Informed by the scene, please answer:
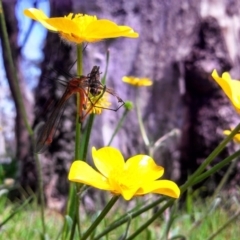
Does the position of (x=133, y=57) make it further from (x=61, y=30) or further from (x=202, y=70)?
(x=61, y=30)

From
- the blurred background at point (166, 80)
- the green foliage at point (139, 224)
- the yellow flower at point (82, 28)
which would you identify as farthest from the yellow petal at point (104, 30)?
the blurred background at point (166, 80)

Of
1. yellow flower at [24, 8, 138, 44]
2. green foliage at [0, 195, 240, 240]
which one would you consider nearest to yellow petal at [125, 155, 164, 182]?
yellow flower at [24, 8, 138, 44]

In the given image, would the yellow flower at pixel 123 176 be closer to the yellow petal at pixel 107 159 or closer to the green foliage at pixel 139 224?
the yellow petal at pixel 107 159

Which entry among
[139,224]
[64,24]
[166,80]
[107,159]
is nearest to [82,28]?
[64,24]

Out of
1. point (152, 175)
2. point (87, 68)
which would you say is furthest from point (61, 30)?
point (87, 68)

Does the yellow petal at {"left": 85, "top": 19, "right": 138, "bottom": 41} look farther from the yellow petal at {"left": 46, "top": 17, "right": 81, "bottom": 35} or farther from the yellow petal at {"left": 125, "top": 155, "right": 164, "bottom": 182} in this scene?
the yellow petal at {"left": 125, "top": 155, "right": 164, "bottom": 182}

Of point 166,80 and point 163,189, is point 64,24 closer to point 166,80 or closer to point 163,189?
point 163,189

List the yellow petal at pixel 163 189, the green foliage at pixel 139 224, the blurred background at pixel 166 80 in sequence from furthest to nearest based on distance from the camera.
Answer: the blurred background at pixel 166 80
the green foliage at pixel 139 224
the yellow petal at pixel 163 189
